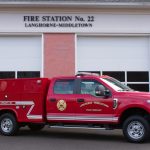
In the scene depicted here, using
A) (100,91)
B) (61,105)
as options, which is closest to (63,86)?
(61,105)

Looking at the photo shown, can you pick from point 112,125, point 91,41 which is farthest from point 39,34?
point 112,125

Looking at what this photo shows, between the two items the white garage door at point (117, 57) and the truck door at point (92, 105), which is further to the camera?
the white garage door at point (117, 57)

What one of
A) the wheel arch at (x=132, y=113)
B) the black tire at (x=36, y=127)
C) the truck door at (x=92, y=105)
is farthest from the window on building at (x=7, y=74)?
the wheel arch at (x=132, y=113)

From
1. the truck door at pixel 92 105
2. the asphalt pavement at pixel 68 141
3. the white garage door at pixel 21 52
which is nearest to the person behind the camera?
the asphalt pavement at pixel 68 141

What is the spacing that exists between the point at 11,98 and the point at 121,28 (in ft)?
27.1

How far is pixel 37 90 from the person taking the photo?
14250 millimetres

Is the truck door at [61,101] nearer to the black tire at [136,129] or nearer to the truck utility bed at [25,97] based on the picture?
the truck utility bed at [25,97]

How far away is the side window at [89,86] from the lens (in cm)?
1355

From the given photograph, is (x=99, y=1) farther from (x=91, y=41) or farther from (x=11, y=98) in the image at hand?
(x=11, y=98)

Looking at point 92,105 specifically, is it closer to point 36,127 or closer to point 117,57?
point 36,127

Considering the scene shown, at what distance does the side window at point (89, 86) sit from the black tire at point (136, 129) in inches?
55.8

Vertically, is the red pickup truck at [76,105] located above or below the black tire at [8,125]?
above

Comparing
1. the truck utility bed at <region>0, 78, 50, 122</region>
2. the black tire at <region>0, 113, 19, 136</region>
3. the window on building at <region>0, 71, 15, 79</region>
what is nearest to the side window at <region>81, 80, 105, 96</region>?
the truck utility bed at <region>0, 78, 50, 122</region>

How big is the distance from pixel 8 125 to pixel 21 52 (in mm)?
7331
